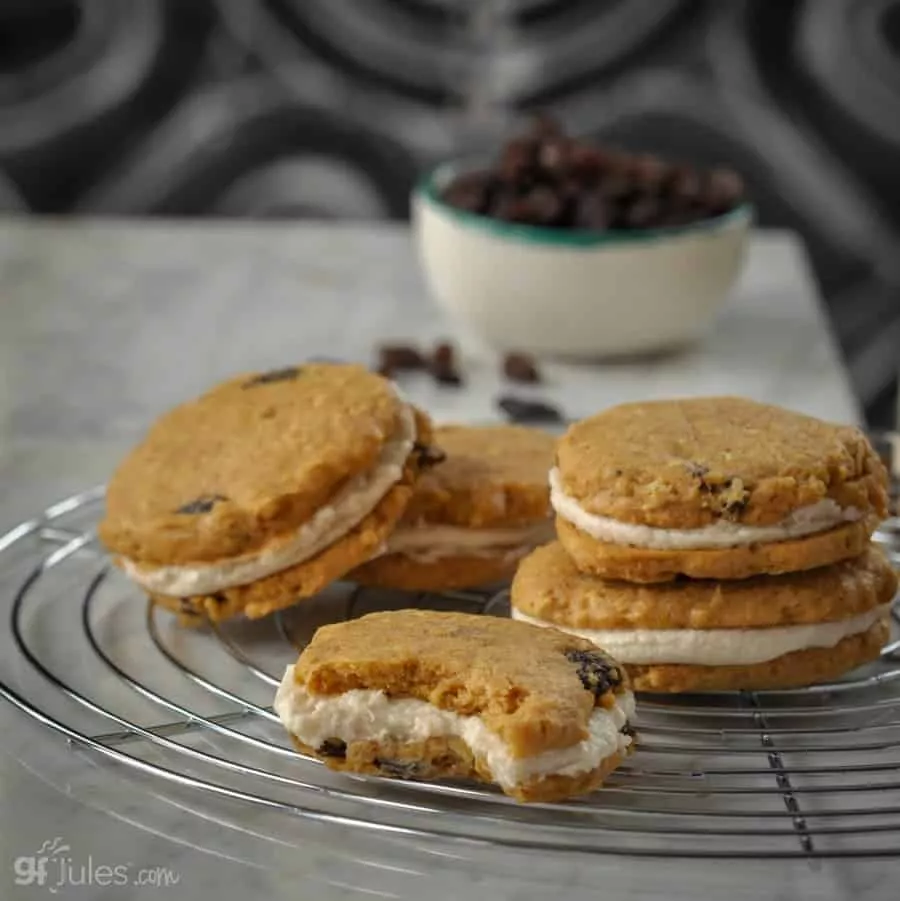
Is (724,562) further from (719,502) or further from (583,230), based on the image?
(583,230)

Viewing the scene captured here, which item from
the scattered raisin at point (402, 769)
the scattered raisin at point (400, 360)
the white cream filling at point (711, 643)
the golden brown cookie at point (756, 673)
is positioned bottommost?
the scattered raisin at point (400, 360)

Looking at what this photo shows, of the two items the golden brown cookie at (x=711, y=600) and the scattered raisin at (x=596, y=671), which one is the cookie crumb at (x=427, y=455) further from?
the scattered raisin at (x=596, y=671)

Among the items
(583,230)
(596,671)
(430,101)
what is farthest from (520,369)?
Result: (430,101)

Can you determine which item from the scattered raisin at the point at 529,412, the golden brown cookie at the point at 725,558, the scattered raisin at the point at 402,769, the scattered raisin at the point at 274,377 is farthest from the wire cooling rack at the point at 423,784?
the scattered raisin at the point at 529,412

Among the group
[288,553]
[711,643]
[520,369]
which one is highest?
[288,553]

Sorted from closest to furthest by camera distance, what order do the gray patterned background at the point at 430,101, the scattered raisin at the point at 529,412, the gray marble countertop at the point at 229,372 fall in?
the gray marble countertop at the point at 229,372 → the scattered raisin at the point at 529,412 → the gray patterned background at the point at 430,101

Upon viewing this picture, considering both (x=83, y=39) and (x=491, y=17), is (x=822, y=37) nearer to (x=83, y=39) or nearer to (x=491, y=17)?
(x=491, y=17)

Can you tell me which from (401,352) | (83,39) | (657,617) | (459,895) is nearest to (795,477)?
(657,617)

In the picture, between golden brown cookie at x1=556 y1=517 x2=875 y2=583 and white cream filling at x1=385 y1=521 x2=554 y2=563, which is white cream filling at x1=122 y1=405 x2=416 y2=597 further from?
golden brown cookie at x1=556 y1=517 x2=875 y2=583
